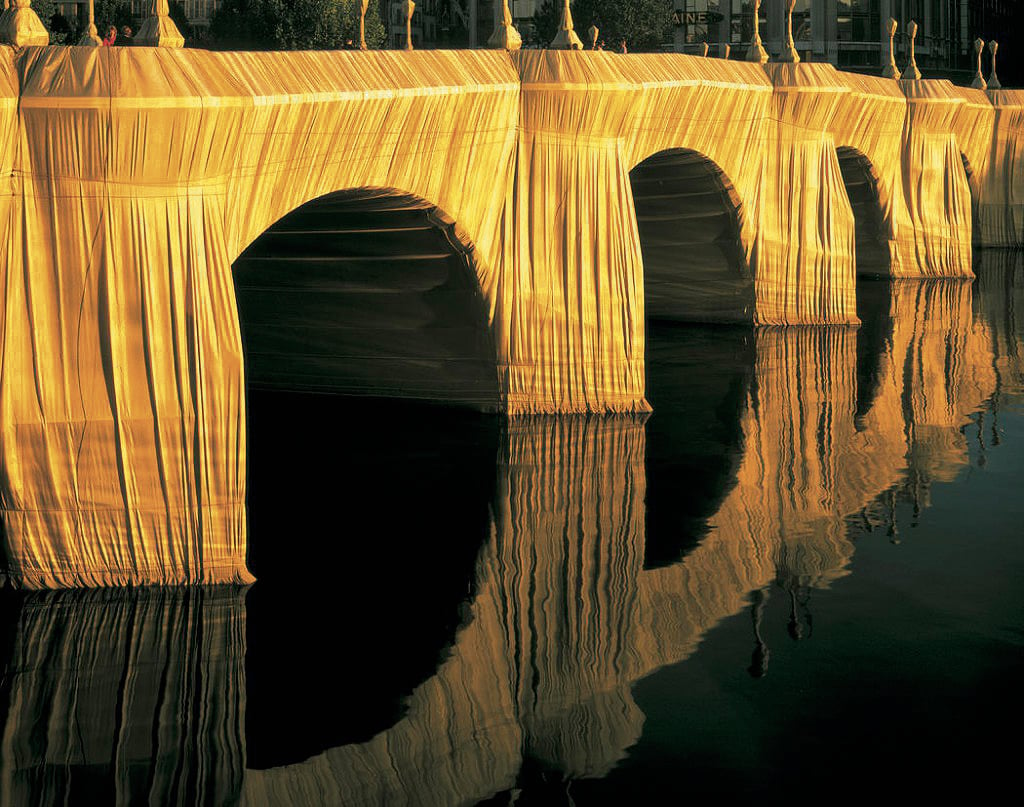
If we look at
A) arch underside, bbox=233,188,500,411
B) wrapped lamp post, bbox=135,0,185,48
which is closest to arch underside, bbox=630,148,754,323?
arch underside, bbox=233,188,500,411

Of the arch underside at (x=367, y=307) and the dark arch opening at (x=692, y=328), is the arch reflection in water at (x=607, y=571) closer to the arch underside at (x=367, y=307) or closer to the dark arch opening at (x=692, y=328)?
the dark arch opening at (x=692, y=328)

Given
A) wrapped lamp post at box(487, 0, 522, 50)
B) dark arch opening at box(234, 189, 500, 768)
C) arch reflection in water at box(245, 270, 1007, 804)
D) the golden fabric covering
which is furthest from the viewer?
wrapped lamp post at box(487, 0, 522, 50)

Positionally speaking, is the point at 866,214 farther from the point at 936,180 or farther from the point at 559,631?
the point at 559,631

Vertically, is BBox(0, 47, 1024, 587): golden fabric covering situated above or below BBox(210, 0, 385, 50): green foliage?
below

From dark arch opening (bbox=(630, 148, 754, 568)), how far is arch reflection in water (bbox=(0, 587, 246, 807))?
256 inches

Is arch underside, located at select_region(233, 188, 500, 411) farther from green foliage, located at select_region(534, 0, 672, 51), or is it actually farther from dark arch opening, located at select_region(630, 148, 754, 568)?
green foliage, located at select_region(534, 0, 672, 51)

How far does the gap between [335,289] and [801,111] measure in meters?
11.4

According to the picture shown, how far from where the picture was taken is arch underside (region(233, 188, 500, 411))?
65.4ft

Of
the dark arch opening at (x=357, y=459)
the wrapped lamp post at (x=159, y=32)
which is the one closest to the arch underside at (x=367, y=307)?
the dark arch opening at (x=357, y=459)

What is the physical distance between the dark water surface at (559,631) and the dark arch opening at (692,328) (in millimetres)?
145

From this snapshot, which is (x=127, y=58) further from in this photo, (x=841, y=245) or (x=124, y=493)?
(x=841, y=245)

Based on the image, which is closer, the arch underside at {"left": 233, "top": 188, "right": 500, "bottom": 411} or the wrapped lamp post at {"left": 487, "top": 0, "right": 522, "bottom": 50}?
the arch underside at {"left": 233, "top": 188, "right": 500, "bottom": 411}

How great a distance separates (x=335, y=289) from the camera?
2188 centimetres

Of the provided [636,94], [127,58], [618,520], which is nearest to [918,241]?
[636,94]
